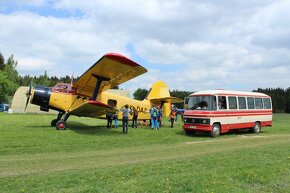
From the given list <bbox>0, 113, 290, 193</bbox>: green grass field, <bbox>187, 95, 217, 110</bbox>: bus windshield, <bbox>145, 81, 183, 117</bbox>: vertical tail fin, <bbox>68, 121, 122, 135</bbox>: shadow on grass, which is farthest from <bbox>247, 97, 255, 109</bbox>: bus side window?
<bbox>68, 121, 122, 135</bbox>: shadow on grass

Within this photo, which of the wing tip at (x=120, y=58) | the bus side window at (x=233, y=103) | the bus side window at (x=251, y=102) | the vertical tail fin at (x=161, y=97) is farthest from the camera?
the vertical tail fin at (x=161, y=97)

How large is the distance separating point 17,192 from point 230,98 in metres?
15.5

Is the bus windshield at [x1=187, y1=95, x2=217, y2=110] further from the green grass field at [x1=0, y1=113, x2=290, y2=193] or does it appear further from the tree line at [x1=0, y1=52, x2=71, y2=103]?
the tree line at [x1=0, y1=52, x2=71, y2=103]

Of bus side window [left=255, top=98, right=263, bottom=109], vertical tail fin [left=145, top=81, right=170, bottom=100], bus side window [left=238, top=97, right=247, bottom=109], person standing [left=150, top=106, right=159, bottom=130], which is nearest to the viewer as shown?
bus side window [left=238, top=97, right=247, bottom=109]

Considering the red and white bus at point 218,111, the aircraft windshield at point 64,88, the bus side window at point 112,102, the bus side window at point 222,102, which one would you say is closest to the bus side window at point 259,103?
the red and white bus at point 218,111

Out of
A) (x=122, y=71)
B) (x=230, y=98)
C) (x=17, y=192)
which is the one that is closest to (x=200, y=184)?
(x=17, y=192)

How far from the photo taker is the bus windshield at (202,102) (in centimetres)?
1870

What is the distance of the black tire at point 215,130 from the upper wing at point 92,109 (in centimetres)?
590

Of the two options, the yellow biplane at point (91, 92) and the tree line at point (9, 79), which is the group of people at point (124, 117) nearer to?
the yellow biplane at point (91, 92)

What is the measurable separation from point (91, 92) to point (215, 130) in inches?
327

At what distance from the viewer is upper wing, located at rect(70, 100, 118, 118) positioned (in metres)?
16.8

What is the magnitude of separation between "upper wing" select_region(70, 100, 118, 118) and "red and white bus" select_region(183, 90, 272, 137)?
4.91 m

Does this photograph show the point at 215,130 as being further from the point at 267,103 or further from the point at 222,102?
the point at 267,103

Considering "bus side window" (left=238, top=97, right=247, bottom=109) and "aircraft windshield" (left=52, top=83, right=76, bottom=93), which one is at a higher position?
"aircraft windshield" (left=52, top=83, right=76, bottom=93)
